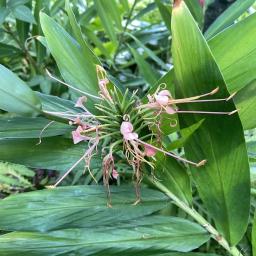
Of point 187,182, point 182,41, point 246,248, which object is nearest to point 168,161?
point 187,182

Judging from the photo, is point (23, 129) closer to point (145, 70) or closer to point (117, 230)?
point (117, 230)

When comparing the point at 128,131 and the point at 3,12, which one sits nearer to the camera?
the point at 128,131

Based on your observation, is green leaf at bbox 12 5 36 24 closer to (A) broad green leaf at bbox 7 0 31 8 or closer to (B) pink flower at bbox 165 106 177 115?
(A) broad green leaf at bbox 7 0 31 8

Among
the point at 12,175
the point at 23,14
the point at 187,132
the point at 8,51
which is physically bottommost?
the point at 12,175

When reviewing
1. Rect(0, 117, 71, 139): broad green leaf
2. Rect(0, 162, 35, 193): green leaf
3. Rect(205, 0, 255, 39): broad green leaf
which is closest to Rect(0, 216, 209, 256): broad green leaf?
Rect(0, 117, 71, 139): broad green leaf

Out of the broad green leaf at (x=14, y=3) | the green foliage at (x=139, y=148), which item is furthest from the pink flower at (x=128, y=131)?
the broad green leaf at (x=14, y=3)

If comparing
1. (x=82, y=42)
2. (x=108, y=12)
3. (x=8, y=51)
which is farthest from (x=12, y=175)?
(x=82, y=42)

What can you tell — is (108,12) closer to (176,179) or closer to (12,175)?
(12,175)
